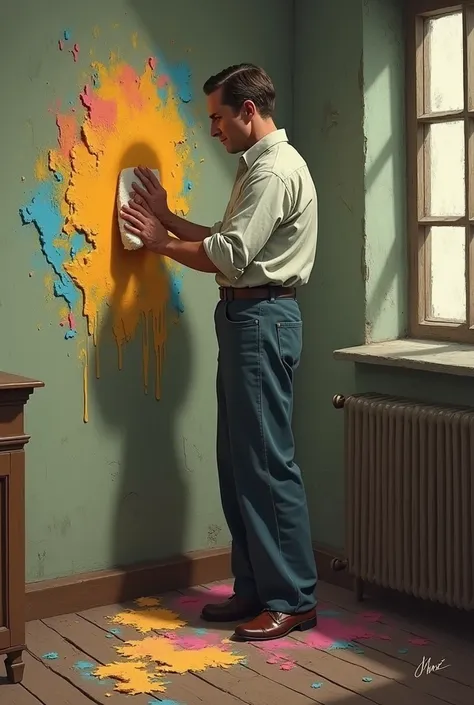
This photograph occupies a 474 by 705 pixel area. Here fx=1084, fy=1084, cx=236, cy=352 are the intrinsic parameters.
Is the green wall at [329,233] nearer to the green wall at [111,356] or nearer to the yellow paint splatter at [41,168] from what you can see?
the green wall at [111,356]

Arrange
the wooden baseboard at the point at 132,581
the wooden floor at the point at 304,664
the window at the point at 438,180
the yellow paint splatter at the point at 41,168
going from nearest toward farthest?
the wooden floor at the point at 304,664, the yellow paint splatter at the point at 41,168, the wooden baseboard at the point at 132,581, the window at the point at 438,180

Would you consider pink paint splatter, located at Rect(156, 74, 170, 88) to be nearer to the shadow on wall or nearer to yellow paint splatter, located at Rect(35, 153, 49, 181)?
the shadow on wall

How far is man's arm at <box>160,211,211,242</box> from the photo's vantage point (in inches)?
148

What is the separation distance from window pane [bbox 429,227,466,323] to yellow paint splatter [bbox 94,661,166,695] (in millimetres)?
1664

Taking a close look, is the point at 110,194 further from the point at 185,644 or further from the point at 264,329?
the point at 185,644

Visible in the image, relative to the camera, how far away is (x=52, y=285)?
3.69 metres

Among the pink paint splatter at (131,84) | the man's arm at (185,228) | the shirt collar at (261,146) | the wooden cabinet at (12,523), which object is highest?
the pink paint splatter at (131,84)

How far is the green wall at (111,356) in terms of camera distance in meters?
3.60

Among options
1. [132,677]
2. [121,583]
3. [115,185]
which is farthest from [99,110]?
[132,677]

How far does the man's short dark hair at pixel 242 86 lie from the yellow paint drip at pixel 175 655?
5.71ft

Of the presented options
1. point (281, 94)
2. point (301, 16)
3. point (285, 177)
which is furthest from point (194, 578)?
point (301, 16)

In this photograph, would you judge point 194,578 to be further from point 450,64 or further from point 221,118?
point 450,64

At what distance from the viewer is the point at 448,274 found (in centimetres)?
395

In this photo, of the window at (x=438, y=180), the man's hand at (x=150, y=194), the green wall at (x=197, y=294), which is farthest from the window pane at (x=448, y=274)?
the man's hand at (x=150, y=194)
